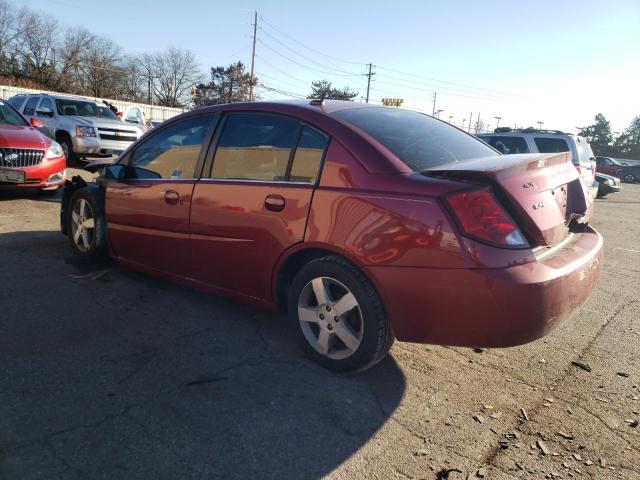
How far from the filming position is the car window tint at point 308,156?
2885 mm

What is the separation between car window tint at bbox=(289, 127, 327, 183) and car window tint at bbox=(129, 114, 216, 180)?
91 cm

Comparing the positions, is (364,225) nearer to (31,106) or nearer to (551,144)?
(551,144)

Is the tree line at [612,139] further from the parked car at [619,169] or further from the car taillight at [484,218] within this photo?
the car taillight at [484,218]

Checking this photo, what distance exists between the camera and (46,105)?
40.0 ft

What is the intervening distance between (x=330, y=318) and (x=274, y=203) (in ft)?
2.57

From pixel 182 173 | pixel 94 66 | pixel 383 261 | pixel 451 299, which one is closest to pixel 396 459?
pixel 451 299

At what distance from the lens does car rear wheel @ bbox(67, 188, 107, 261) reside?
4480 mm

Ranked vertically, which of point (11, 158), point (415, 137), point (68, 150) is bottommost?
point (11, 158)

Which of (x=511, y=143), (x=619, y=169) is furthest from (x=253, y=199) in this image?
(x=619, y=169)

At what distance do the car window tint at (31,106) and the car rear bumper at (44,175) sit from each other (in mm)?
5977

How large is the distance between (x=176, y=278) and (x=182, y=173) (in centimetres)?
82

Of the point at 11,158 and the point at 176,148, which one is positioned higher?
the point at 176,148

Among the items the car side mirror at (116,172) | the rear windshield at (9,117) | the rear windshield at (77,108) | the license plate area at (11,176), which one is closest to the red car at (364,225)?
the car side mirror at (116,172)

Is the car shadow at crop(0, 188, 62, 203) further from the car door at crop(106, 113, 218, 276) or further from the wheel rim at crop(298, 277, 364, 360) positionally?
the wheel rim at crop(298, 277, 364, 360)
